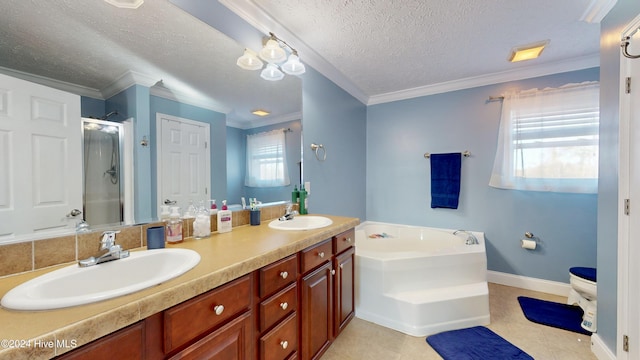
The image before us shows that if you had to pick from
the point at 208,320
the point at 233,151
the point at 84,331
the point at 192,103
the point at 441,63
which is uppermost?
the point at 441,63

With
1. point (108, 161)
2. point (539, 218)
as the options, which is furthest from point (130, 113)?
point (539, 218)

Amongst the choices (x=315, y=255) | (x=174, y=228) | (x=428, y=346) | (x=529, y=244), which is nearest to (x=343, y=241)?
(x=315, y=255)

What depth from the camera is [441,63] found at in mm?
2451

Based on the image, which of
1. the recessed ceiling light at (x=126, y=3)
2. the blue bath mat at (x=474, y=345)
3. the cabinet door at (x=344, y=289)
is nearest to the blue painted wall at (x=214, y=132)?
the recessed ceiling light at (x=126, y=3)

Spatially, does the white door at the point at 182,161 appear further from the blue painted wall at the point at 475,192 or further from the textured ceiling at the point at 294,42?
the blue painted wall at the point at 475,192

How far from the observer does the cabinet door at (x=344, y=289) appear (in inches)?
65.5

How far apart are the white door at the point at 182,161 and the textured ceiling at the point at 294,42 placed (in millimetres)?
209

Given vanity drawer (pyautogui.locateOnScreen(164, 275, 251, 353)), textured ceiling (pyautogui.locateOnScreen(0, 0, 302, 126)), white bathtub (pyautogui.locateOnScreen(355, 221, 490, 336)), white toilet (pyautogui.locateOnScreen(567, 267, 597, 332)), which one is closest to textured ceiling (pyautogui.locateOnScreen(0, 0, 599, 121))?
textured ceiling (pyautogui.locateOnScreen(0, 0, 302, 126))

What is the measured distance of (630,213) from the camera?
1341 millimetres

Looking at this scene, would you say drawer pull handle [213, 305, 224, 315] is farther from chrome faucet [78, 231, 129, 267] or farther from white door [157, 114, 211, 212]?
white door [157, 114, 211, 212]

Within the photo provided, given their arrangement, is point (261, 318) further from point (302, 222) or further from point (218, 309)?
point (302, 222)

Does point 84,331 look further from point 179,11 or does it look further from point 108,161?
point 179,11

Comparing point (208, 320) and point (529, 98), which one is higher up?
point (529, 98)

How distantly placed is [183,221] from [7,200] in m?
0.61
